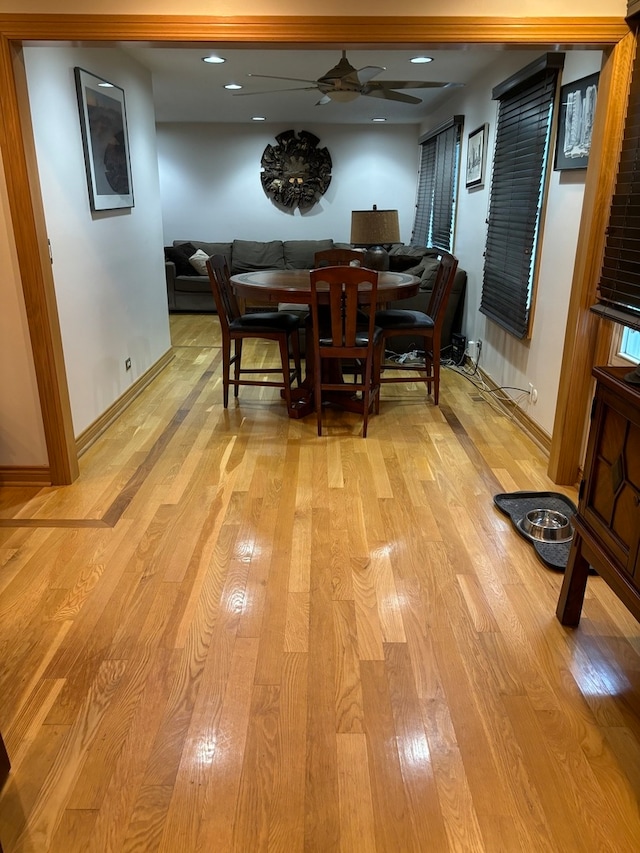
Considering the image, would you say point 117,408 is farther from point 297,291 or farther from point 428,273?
point 428,273

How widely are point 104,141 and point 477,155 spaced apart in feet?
9.71

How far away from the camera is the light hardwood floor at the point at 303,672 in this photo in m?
1.38

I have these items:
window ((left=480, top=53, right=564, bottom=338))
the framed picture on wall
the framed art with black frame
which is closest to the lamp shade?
window ((left=480, top=53, right=564, bottom=338))

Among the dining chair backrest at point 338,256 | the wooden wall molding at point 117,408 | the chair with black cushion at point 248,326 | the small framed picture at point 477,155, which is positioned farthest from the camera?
the small framed picture at point 477,155

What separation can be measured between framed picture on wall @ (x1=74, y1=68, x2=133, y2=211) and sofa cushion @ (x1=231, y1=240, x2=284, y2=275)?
364 centimetres

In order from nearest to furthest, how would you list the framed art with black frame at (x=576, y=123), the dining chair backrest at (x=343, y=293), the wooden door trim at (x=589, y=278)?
the wooden door trim at (x=589, y=278) < the framed art with black frame at (x=576, y=123) < the dining chair backrest at (x=343, y=293)

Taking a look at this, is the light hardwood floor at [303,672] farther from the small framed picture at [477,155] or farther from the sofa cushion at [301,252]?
the sofa cushion at [301,252]

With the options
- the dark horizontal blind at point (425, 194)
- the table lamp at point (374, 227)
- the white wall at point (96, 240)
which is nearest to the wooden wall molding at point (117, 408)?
the white wall at point (96, 240)

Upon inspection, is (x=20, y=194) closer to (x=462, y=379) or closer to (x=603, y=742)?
(x=603, y=742)

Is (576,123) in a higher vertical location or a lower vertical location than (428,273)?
higher

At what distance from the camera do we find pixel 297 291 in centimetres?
345

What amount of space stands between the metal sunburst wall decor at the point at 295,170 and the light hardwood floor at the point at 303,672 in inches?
236

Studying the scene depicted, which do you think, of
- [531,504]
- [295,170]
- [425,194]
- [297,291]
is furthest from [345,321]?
[295,170]

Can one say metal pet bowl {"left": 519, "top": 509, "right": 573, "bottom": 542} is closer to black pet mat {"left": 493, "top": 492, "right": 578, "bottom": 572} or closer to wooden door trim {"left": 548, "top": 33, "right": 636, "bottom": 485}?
black pet mat {"left": 493, "top": 492, "right": 578, "bottom": 572}
